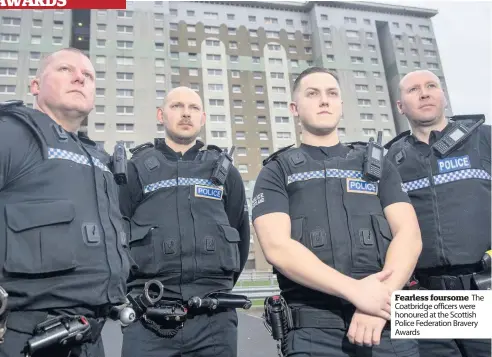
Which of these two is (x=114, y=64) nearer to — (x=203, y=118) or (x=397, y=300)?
(x=203, y=118)

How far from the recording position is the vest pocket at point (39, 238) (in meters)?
1.77

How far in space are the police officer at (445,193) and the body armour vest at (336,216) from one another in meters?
0.71

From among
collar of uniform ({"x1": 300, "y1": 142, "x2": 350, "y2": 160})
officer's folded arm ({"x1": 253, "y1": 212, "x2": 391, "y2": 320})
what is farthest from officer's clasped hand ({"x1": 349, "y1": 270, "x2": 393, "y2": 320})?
collar of uniform ({"x1": 300, "y1": 142, "x2": 350, "y2": 160})

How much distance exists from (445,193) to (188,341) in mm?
1975

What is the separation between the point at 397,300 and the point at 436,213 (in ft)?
3.35

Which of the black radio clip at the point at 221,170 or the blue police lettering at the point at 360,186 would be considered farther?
the black radio clip at the point at 221,170

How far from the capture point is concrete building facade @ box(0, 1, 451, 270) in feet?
111

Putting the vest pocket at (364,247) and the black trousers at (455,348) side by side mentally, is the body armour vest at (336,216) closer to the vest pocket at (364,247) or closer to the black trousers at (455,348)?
the vest pocket at (364,247)

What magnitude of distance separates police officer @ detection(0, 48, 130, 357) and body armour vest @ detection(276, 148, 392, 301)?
97 cm

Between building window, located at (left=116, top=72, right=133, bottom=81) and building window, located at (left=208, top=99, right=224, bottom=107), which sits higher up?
building window, located at (left=116, top=72, right=133, bottom=81)

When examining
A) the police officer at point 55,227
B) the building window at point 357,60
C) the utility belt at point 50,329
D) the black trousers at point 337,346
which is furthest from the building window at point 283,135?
the utility belt at point 50,329

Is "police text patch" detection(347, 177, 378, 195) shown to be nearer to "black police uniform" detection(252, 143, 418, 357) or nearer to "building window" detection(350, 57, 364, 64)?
"black police uniform" detection(252, 143, 418, 357)

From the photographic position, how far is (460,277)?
7.94 feet

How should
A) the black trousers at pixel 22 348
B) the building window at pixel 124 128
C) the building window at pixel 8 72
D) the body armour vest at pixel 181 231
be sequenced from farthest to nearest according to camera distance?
1. the building window at pixel 124 128
2. the building window at pixel 8 72
3. the body armour vest at pixel 181 231
4. the black trousers at pixel 22 348
